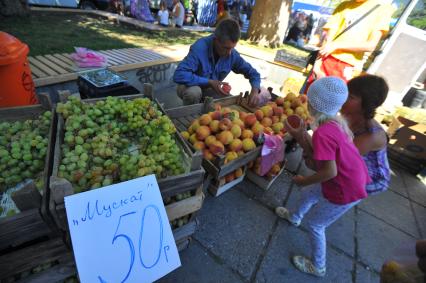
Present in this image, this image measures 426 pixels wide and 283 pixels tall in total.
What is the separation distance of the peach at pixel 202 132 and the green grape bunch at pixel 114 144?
0.51 metres

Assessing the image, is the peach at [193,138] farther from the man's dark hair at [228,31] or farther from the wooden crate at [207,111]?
the man's dark hair at [228,31]

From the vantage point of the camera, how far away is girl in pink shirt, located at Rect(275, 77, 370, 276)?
175 cm

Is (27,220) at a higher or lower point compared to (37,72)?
higher

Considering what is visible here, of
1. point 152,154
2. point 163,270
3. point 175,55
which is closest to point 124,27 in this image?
point 175,55

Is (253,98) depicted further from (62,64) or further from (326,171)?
(62,64)

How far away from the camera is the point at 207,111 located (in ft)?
9.90

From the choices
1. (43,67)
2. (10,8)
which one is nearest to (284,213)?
(43,67)

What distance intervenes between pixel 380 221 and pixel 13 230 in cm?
384

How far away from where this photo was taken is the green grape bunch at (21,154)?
4.73 ft

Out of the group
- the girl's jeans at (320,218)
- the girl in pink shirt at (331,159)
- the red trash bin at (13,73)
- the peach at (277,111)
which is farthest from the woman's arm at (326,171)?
the red trash bin at (13,73)

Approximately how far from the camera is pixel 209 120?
2.56 m

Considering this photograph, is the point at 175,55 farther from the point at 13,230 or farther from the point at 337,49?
the point at 13,230

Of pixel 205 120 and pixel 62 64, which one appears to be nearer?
pixel 205 120

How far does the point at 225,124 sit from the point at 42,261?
1.84m
